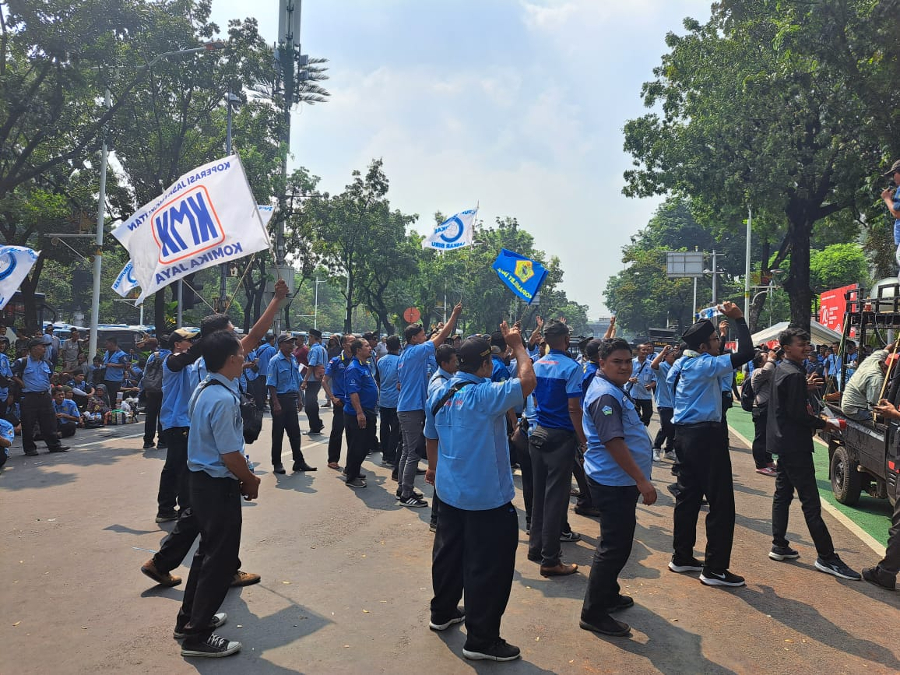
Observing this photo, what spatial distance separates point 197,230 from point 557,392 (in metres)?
4.03

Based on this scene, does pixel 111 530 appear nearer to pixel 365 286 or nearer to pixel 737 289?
pixel 365 286

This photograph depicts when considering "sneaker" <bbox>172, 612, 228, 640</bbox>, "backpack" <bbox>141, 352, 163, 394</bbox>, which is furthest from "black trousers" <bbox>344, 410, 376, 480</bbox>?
"sneaker" <bbox>172, 612, 228, 640</bbox>

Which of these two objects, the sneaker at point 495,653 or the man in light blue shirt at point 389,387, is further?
the man in light blue shirt at point 389,387

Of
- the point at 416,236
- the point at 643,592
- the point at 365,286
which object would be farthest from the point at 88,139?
the point at 416,236

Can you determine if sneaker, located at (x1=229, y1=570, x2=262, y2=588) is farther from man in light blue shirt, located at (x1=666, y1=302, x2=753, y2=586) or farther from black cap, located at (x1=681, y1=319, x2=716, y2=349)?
black cap, located at (x1=681, y1=319, x2=716, y2=349)

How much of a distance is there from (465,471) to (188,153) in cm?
2201

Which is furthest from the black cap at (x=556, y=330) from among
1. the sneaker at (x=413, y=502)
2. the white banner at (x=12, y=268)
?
the white banner at (x=12, y=268)

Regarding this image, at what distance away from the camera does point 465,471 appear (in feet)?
12.9


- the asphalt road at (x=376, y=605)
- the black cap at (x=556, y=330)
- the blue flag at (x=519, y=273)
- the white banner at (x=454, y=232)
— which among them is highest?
the white banner at (x=454, y=232)

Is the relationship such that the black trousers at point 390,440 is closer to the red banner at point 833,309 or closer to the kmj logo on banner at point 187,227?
the kmj logo on banner at point 187,227

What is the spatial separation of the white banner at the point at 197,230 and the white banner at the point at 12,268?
5.24 meters

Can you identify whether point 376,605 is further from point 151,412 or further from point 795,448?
point 151,412

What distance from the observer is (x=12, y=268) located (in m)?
11.2

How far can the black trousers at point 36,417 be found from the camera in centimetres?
1063
